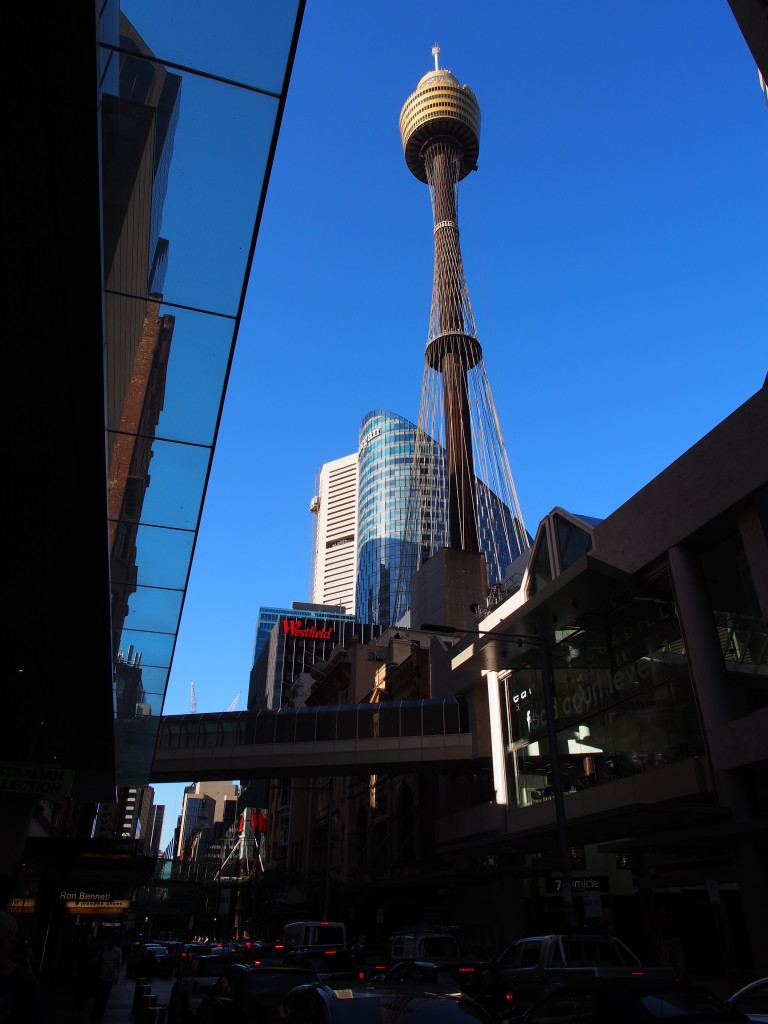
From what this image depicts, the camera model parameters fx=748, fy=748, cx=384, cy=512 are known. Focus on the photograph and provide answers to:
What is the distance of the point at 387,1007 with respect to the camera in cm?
652

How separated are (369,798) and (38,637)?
54114mm

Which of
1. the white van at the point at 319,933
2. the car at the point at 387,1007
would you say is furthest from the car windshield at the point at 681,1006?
the white van at the point at 319,933

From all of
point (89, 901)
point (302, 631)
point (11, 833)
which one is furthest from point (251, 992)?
point (302, 631)

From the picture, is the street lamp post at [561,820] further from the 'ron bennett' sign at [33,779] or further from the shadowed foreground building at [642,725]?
the 'ron bennett' sign at [33,779]

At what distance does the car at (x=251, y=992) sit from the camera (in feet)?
35.9

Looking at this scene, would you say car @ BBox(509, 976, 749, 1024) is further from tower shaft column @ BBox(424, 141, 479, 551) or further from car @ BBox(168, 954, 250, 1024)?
tower shaft column @ BBox(424, 141, 479, 551)

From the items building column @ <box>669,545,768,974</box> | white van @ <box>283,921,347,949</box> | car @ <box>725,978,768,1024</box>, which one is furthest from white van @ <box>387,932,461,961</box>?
car @ <box>725,978,768,1024</box>

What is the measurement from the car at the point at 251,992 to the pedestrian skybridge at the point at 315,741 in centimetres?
2931

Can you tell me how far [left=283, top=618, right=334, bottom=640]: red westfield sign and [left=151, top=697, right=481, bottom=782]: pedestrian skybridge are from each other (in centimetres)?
8899

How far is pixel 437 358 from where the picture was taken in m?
85.8

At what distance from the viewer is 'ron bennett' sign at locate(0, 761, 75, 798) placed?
51.5 feet

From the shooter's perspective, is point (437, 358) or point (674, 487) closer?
point (674, 487)

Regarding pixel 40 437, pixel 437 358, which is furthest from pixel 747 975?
pixel 437 358

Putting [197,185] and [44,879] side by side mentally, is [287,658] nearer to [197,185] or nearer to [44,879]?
[44,879]
